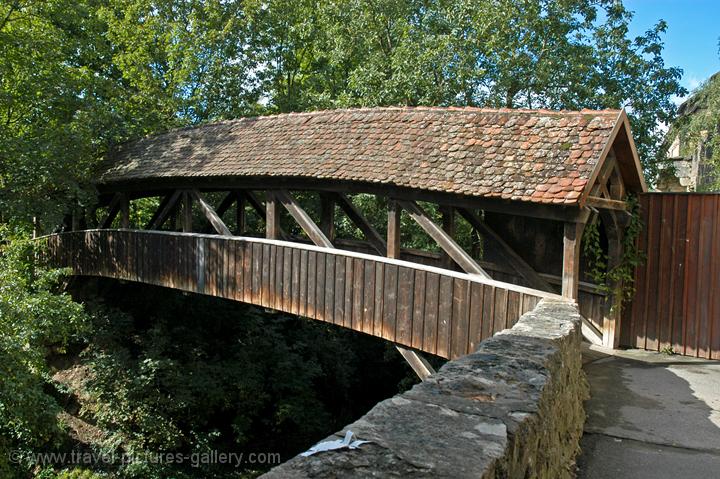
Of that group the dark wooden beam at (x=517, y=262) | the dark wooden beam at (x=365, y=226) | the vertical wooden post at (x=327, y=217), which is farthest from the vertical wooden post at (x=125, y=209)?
the dark wooden beam at (x=517, y=262)

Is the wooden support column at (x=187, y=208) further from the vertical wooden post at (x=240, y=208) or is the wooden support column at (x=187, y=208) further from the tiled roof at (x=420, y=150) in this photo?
the vertical wooden post at (x=240, y=208)

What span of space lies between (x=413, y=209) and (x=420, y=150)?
0.88 meters

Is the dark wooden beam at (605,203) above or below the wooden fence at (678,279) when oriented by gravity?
above

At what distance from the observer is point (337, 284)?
28.8ft

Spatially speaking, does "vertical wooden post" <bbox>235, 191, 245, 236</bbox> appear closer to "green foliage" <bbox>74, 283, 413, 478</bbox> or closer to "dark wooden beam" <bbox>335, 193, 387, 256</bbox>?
"dark wooden beam" <bbox>335, 193, 387, 256</bbox>

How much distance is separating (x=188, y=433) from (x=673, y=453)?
1167cm

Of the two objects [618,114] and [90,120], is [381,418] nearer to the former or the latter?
[618,114]

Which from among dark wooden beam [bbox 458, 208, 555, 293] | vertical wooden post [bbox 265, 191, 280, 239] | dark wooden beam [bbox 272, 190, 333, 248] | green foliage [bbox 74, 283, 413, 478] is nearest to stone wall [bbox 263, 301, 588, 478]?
dark wooden beam [bbox 458, 208, 555, 293]

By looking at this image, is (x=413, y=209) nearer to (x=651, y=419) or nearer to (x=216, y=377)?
(x=651, y=419)

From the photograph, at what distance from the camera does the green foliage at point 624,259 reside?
750 cm

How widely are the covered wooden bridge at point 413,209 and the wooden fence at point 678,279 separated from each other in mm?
365

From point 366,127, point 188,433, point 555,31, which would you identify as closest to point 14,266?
point 188,433

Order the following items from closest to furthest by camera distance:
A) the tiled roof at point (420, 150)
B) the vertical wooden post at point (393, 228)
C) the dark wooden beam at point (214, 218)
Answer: the tiled roof at point (420, 150)
the vertical wooden post at point (393, 228)
the dark wooden beam at point (214, 218)

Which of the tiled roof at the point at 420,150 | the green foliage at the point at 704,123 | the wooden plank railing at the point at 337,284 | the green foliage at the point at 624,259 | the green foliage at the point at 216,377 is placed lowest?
the green foliage at the point at 216,377
